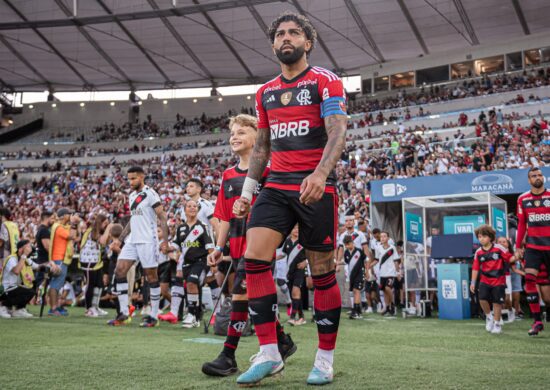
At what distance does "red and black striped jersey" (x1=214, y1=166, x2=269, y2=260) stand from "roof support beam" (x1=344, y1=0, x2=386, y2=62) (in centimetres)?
3126

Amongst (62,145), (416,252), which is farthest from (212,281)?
(62,145)

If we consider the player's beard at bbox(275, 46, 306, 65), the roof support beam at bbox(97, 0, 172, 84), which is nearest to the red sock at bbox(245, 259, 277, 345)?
the player's beard at bbox(275, 46, 306, 65)

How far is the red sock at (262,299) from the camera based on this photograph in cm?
342

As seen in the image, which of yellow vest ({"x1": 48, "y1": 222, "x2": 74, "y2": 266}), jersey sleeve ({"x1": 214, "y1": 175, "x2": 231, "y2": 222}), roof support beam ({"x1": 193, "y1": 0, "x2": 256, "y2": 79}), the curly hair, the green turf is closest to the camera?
the green turf

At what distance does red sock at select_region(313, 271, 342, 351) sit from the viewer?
3525 millimetres

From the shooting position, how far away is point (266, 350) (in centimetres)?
338

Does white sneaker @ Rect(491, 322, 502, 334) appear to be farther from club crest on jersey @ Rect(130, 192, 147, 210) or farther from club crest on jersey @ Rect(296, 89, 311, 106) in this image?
club crest on jersey @ Rect(296, 89, 311, 106)

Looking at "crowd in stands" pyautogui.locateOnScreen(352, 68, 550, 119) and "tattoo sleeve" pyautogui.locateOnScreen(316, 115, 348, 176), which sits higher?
"crowd in stands" pyautogui.locateOnScreen(352, 68, 550, 119)

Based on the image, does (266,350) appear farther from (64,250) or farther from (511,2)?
(511,2)

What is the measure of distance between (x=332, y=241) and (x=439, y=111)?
34.2 m

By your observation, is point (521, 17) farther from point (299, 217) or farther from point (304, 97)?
point (299, 217)

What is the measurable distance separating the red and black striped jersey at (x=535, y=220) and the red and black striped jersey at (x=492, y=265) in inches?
23.3

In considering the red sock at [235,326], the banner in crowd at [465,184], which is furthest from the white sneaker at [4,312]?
the banner in crowd at [465,184]

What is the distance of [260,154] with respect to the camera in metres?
3.91
